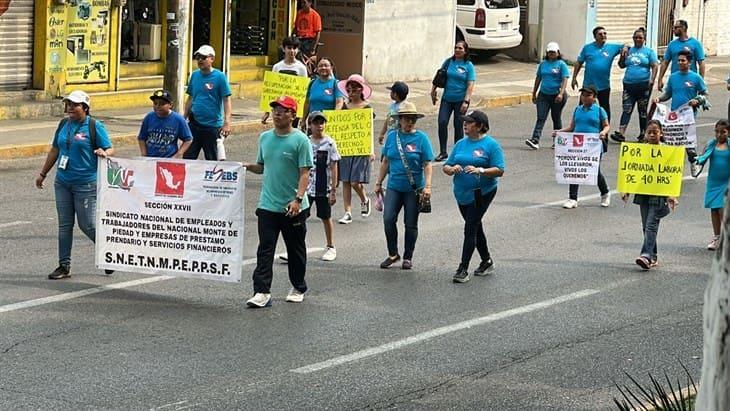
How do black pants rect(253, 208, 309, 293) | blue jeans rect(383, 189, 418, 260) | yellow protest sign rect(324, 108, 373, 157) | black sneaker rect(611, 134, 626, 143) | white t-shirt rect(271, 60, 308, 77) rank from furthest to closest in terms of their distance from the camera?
1. black sneaker rect(611, 134, 626, 143)
2. white t-shirt rect(271, 60, 308, 77)
3. yellow protest sign rect(324, 108, 373, 157)
4. blue jeans rect(383, 189, 418, 260)
5. black pants rect(253, 208, 309, 293)

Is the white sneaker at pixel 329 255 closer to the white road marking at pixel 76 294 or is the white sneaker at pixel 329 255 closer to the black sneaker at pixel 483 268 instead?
the black sneaker at pixel 483 268

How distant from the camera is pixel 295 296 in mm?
10961

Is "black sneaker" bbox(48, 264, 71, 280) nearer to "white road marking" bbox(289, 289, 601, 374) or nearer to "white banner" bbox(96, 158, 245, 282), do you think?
"white banner" bbox(96, 158, 245, 282)

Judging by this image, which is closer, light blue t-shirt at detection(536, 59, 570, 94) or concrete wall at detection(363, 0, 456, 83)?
light blue t-shirt at detection(536, 59, 570, 94)

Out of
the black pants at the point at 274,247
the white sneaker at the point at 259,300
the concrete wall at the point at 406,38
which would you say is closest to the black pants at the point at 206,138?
the black pants at the point at 274,247

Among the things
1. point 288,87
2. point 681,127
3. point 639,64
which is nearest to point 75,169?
point 288,87

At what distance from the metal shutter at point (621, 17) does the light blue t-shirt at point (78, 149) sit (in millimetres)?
25952

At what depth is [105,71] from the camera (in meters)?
22.9

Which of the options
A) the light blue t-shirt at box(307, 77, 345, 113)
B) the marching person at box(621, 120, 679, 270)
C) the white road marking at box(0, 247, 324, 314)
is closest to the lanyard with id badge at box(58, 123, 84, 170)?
the white road marking at box(0, 247, 324, 314)

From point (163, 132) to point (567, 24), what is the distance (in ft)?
78.9

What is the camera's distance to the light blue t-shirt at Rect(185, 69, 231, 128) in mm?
15156

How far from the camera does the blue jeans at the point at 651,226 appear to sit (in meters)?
12.8

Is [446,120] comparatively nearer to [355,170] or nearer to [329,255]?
[355,170]

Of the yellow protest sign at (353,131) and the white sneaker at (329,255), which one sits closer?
the white sneaker at (329,255)
